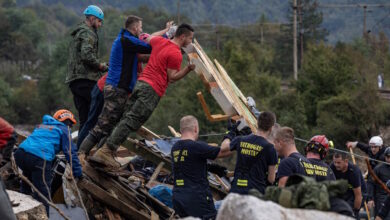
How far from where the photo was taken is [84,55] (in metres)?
11.5

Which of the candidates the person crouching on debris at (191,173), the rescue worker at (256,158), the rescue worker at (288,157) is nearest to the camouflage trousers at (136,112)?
the person crouching on debris at (191,173)

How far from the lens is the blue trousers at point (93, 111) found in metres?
11.4

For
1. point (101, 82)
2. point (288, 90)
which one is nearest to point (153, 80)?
point (101, 82)

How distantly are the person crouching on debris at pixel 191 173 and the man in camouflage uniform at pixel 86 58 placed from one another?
Result: 9.09 ft

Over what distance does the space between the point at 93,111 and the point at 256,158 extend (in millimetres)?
3358

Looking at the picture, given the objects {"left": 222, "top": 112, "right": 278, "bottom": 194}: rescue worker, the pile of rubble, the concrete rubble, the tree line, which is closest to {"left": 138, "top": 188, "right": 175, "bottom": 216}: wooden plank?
the pile of rubble

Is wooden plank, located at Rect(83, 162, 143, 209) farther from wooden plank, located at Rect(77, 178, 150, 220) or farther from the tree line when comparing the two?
the tree line

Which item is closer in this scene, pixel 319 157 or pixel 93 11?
pixel 319 157

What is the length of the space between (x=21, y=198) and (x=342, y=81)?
38.9m

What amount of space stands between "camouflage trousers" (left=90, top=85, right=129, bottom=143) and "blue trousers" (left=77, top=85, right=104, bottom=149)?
1.56 feet

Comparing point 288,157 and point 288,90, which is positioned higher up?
point 288,157

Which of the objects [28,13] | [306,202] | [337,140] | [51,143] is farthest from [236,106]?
[28,13]

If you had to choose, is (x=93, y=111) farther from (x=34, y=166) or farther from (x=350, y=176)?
(x=350, y=176)

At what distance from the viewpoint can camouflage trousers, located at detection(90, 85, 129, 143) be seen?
10.8 m
